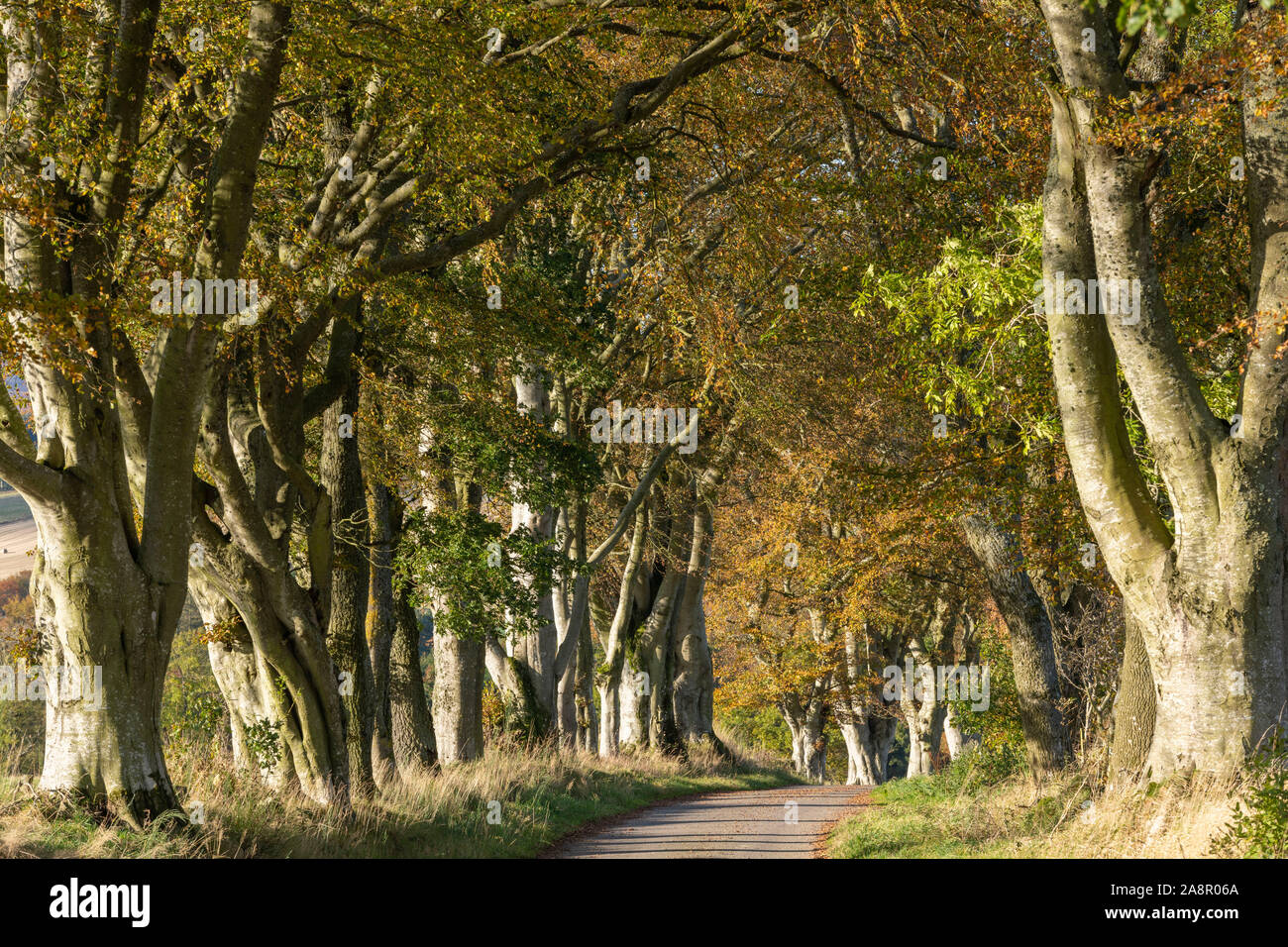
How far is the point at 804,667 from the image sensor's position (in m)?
33.3

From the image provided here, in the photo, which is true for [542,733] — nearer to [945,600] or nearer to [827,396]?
[827,396]

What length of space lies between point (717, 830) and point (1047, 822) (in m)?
4.52

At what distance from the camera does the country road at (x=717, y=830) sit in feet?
39.1

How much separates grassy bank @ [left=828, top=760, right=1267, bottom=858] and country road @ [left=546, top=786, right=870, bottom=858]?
636mm

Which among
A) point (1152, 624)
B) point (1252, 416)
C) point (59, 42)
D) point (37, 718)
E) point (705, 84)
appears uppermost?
point (705, 84)

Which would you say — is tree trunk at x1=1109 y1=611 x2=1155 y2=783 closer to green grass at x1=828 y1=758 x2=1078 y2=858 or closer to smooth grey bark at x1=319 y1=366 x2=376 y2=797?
green grass at x1=828 y1=758 x2=1078 y2=858

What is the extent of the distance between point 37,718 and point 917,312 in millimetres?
59450

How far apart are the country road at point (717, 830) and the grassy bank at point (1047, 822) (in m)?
0.64

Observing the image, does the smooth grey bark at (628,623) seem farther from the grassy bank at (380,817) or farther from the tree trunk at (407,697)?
the tree trunk at (407,697)

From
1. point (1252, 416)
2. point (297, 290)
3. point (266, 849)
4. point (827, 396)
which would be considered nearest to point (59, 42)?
point (297, 290)

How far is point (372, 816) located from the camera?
35.3 feet

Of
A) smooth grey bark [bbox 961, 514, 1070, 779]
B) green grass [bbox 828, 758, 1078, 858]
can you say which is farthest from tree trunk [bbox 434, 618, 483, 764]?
smooth grey bark [bbox 961, 514, 1070, 779]

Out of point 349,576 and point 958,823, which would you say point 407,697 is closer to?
point 349,576

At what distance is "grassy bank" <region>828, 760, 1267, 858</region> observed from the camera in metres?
8.34
